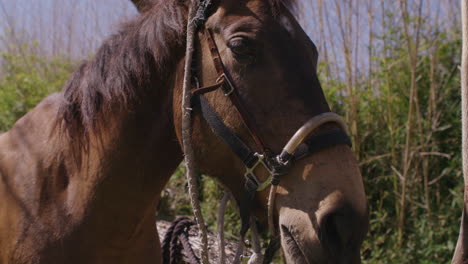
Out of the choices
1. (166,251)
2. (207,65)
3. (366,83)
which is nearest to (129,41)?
(207,65)

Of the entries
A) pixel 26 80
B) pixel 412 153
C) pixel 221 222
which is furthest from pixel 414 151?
pixel 26 80

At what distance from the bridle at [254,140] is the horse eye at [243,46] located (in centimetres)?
8

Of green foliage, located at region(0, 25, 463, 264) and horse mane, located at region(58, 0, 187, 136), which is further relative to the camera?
green foliage, located at region(0, 25, 463, 264)

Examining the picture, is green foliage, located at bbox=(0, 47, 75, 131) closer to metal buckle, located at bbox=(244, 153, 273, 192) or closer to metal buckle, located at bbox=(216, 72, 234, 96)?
metal buckle, located at bbox=(216, 72, 234, 96)

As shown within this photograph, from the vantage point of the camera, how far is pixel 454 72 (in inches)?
168

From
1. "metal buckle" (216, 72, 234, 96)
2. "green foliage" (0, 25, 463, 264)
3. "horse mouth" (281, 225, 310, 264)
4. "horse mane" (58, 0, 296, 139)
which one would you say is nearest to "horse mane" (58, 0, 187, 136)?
"horse mane" (58, 0, 296, 139)

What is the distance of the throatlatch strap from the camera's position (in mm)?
1481

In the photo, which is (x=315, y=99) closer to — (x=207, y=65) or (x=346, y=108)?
(x=207, y=65)

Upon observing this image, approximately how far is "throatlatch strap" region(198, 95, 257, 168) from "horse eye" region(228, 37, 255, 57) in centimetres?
21

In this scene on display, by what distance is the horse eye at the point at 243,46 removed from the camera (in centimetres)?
150

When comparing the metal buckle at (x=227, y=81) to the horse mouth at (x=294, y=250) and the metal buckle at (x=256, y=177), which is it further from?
the horse mouth at (x=294, y=250)

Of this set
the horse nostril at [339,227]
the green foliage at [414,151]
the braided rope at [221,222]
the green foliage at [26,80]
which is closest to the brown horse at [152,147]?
the horse nostril at [339,227]

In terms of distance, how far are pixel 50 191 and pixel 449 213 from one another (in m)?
3.46

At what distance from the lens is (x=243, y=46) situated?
1.51m
